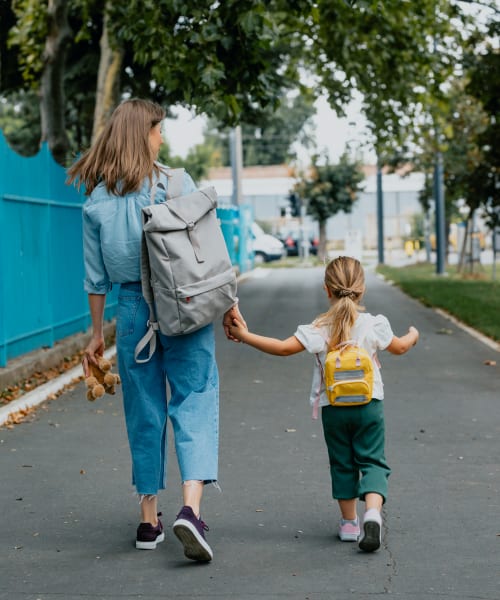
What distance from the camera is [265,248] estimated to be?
52281 mm

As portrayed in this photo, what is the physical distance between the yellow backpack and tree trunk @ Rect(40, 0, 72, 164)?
13.5m

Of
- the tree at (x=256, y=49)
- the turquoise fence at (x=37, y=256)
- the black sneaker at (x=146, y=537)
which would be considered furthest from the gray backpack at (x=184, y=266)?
the tree at (x=256, y=49)

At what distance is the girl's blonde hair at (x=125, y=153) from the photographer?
471 cm

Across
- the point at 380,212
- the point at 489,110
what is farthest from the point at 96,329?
the point at 380,212

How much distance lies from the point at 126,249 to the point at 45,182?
776cm

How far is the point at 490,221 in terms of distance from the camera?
2317 cm

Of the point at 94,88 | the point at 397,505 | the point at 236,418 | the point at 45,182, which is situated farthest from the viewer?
→ the point at 94,88

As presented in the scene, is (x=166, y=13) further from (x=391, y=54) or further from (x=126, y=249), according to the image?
→ (x=126, y=249)

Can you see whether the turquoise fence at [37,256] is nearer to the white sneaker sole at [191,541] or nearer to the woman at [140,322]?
the woman at [140,322]

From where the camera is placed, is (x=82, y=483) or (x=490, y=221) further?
(x=490, y=221)

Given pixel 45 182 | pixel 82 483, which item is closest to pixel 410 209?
pixel 45 182

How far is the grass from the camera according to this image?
1620cm

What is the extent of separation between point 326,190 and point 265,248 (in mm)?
5417

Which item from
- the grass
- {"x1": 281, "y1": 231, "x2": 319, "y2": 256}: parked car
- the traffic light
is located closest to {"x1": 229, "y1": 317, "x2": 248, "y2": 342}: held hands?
the grass
